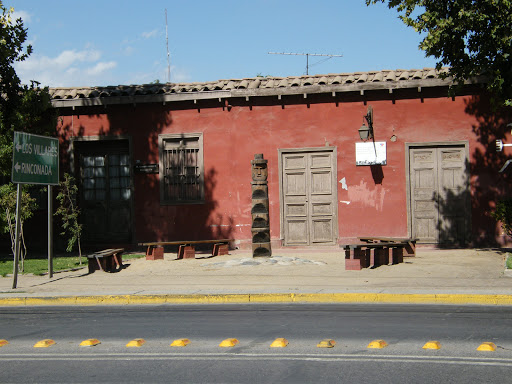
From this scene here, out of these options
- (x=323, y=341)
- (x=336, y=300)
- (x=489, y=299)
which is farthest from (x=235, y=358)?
(x=489, y=299)

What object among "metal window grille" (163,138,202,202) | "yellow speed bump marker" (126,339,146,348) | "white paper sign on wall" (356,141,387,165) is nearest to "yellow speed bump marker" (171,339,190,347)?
"yellow speed bump marker" (126,339,146,348)

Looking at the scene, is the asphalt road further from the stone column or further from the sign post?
the stone column

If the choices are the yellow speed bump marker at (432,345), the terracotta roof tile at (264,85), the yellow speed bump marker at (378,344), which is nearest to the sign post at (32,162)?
the terracotta roof tile at (264,85)

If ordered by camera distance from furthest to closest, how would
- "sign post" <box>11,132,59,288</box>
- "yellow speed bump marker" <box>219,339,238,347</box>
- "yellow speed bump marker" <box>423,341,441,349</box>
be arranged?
1. "sign post" <box>11,132,59,288</box>
2. "yellow speed bump marker" <box>219,339,238,347</box>
3. "yellow speed bump marker" <box>423,341,441,349</box>

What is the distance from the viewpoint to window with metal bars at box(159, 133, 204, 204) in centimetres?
1955

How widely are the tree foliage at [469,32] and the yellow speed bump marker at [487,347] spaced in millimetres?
8422

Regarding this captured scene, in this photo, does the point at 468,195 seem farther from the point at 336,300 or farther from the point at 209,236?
the point at 336,300

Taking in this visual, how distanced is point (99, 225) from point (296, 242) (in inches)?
243

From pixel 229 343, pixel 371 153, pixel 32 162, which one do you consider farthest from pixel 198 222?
pixel 229 343

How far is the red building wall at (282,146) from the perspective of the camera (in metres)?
18.2

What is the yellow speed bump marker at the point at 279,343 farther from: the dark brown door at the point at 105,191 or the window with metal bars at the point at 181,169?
the dark brown door at the point at 105,191

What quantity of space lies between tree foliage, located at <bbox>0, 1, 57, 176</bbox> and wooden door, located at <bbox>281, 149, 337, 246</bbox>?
22.8 feet

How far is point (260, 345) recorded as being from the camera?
24.4 ft

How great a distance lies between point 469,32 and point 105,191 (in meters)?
11.5
